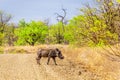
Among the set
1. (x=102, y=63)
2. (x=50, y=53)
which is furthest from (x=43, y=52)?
(x=102, y=63)

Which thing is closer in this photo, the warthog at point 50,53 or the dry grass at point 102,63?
the dry grass at point 102,63

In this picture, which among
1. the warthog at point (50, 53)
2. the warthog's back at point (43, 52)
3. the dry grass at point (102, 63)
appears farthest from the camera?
the warthog's back at point (43, 52)

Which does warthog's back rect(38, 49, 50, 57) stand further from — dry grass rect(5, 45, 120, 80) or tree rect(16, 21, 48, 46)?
tree rect(16, 21, 48, 46)

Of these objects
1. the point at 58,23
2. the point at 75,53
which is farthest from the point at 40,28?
the point at 75,53

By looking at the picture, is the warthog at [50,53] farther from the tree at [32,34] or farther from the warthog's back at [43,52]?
the tree at [32,34]

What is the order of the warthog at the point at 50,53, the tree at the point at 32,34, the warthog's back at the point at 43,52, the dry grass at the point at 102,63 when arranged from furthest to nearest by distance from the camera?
the tree at the point at 32,34, the warthog's back at the point at 43,52, the warthog at the point at 50,53, the dry grass at the point at 102,63

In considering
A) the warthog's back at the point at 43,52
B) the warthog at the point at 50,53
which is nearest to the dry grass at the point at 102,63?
the warthog at the point at 50,53

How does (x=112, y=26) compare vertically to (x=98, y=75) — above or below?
above

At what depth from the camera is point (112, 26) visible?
15125 millimetres

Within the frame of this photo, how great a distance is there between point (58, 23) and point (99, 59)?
80024 millimetres

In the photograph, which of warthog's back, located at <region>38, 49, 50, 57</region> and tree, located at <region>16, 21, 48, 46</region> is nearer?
warthog's back, located at <region>38, 49, 50, 57</region>

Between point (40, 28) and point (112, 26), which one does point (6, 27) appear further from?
point (112, 26)

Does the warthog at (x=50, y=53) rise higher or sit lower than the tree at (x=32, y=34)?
lower

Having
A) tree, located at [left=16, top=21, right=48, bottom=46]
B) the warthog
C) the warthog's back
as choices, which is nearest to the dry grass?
the warthog
